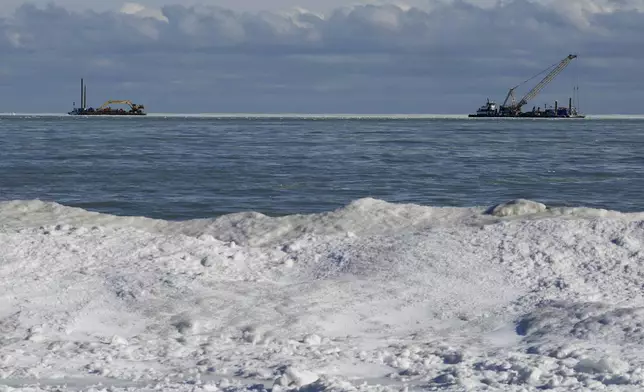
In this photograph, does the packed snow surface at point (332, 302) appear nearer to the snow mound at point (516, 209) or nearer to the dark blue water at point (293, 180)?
the snow mound at point (516, 209)

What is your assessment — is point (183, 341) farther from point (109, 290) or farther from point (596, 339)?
point (596, 339)

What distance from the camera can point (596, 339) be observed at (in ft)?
23.5

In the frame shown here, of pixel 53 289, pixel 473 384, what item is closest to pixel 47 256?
pixel 53 289

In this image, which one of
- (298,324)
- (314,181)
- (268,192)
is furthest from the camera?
(314,181)

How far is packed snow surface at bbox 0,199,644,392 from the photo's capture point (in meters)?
6.37

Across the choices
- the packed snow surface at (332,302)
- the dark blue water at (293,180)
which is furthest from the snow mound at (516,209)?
the dark blue water at (293,180)

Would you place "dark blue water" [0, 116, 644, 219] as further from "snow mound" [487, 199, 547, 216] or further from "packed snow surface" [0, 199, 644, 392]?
A: "packed snow surface" [0, 199, 644, 392]

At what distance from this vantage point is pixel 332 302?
26.9 ft

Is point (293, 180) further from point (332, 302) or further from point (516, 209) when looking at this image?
point (332, 302)

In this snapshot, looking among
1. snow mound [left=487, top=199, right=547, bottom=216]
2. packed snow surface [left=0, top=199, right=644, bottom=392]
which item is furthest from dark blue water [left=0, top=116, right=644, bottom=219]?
packed snow surface [left=0, top=199, right=644, bottom=392]

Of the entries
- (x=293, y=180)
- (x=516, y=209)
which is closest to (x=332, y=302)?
(x=516, y=209)

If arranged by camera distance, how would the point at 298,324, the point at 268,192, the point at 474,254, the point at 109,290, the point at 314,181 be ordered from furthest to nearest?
the point at 314,181, the point at 268,192, the point at 474,254, the point at 109,290, the point at 298,324

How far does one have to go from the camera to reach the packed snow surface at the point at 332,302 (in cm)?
637

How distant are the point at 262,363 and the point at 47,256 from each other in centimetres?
356
